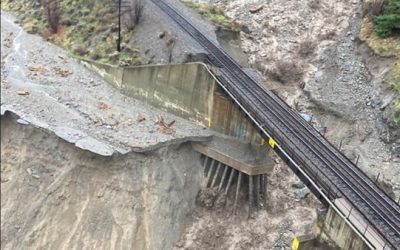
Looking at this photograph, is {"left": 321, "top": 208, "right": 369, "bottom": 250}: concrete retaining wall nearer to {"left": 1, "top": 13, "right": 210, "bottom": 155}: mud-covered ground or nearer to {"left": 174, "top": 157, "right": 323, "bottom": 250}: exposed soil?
{"left": 174, "top": 157, "right": 323, "bottom": 250}: exposed soil

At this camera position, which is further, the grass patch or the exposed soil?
the grass patch

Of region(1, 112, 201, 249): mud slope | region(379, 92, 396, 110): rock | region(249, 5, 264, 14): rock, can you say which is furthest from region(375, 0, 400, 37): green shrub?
region(1, 112, 201, 249): mud slope

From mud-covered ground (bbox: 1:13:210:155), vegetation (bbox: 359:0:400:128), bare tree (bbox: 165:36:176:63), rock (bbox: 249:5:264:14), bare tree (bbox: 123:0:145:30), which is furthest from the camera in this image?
rock (bbox: 249:5:264:14)

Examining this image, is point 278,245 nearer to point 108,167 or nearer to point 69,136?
point 108,167

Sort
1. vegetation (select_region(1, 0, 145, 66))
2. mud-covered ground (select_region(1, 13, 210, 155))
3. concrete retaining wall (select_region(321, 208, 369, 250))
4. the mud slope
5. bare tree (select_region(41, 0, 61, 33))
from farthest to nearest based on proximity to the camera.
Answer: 1. bare tree (select_region(41, 0, 61, 33))
2. vegetation (select_region(1, 0, 145, 66))
3. mud-covered ground (select_region(1, 13, 210, 155))
4. the mud slope
5. concrete retaining wall (select_region(321, 208, 369, 250))

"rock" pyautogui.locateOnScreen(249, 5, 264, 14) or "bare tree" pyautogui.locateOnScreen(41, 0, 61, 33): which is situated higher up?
"rock" pyautogui.locateOnScreen(249, 5, 264, 14)

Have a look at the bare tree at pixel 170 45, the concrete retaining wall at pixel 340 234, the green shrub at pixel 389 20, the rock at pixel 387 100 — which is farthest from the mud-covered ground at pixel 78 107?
the green shrub at pixel 389 20

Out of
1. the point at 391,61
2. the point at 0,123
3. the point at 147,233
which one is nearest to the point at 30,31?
the point at 0,123

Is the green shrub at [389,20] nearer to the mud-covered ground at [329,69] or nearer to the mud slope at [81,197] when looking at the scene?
the mud-covered ground at [329,69]
